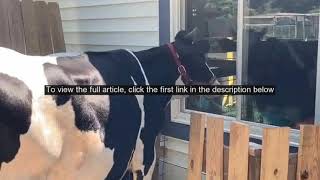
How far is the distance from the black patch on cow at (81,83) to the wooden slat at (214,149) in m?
0.67

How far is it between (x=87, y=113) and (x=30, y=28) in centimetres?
260

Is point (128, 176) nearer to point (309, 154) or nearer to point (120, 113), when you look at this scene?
point (120, 113)

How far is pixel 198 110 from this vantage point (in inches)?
154

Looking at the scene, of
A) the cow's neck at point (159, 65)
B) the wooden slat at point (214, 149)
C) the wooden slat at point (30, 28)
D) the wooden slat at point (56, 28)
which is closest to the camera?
the wooden slat at point (214, 149)

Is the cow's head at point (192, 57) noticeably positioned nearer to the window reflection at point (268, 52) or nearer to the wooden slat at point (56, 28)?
the window reflection at point (268, 52)

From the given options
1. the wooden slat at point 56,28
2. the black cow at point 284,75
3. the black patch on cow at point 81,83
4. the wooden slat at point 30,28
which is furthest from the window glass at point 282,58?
the wooden slat at point 56,28

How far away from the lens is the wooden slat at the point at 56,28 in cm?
510

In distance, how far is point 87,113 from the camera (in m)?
2.41

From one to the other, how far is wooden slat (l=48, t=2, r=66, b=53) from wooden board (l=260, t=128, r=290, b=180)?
10.8 feet

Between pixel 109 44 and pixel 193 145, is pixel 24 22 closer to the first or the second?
pixel 109 44

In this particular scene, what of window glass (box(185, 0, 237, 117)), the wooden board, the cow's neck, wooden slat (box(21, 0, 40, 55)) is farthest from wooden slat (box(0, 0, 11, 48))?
the wooden board

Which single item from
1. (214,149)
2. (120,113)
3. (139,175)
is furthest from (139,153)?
(214,149)

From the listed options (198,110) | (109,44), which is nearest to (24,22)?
(109,44)

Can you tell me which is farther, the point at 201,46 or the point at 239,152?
the point at 201,46
